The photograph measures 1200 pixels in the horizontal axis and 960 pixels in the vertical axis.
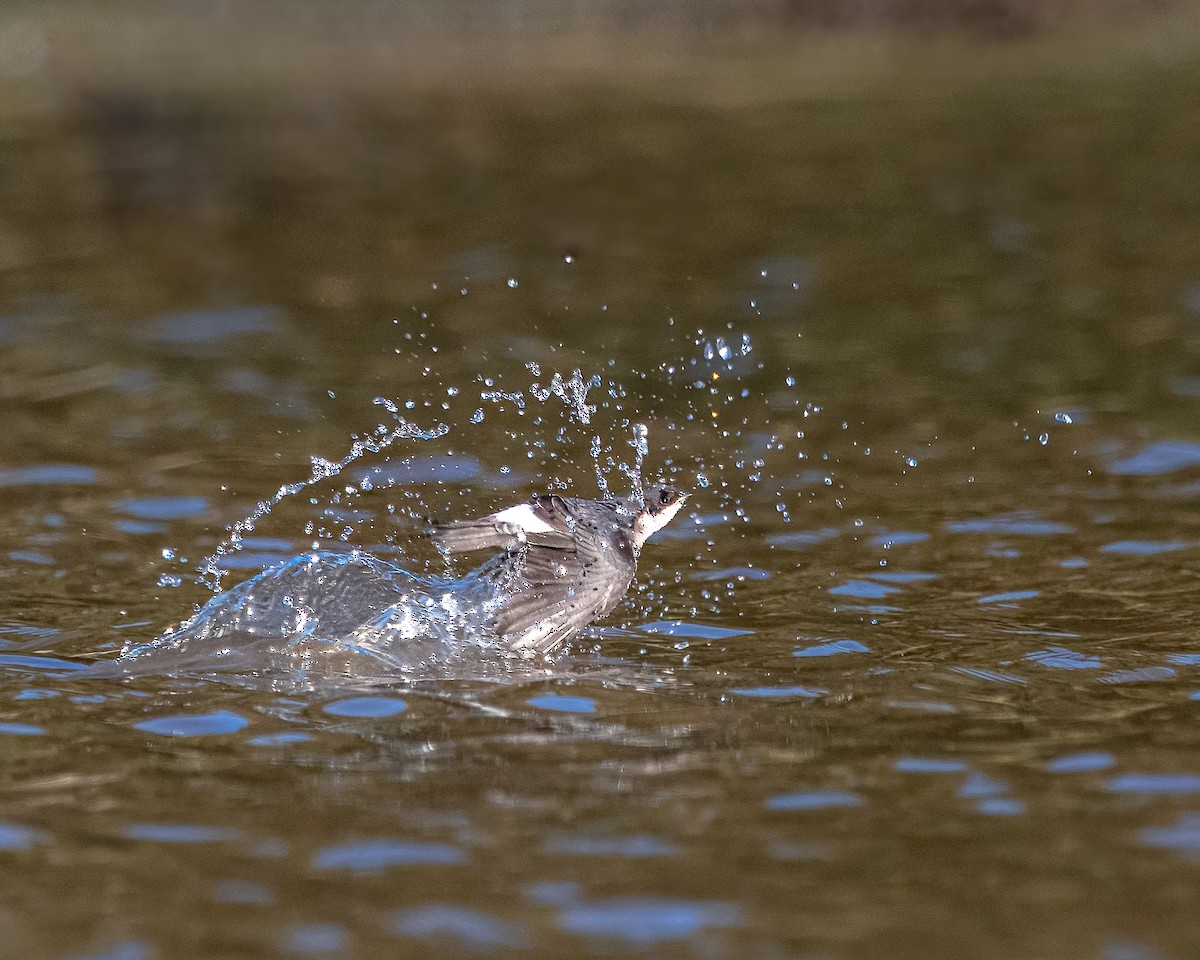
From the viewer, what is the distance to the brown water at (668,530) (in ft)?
16.6

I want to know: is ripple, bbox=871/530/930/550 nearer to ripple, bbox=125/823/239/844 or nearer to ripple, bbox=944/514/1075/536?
ripple, bbox=944/514/1075/536

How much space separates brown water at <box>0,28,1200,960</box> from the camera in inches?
200

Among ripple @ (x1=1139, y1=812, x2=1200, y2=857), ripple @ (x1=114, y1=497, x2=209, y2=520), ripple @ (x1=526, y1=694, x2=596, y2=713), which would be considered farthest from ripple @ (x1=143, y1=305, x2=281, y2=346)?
ripple @ (x1=1139, y1=812, x2=1200, y2=857)

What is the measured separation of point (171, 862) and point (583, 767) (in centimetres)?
141

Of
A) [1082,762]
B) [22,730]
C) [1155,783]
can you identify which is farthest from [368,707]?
[1155,783]

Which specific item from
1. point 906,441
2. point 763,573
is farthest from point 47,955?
point 906,441

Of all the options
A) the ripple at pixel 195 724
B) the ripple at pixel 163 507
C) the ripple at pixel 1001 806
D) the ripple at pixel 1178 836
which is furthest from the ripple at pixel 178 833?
the ripple at pixel 163 507

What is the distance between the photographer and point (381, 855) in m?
5.26

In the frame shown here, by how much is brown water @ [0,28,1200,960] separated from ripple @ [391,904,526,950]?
0.01 m

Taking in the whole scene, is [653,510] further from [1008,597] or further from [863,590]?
[1008,597]

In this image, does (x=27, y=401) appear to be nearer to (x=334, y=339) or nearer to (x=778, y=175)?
(x=334, y=339)

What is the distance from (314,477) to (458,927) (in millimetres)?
4905

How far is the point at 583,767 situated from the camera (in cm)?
593

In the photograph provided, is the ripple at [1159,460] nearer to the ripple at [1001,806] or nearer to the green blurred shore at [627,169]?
the green blurred shore at [627,169]
